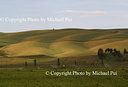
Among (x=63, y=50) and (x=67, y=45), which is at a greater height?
(x=67, y=45)

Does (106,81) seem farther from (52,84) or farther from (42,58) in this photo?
(42,58)

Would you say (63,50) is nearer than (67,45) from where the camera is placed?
Yes

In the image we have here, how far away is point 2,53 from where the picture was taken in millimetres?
94250

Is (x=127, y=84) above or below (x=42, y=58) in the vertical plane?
above

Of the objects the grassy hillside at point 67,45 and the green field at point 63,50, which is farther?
the grassy hillside at point 67,45

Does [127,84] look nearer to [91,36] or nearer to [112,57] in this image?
[112,57]

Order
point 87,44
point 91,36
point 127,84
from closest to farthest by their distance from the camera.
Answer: point 127,84 < point 87,44 < point 91,36

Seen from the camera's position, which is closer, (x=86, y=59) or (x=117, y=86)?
(x=117, y=86)

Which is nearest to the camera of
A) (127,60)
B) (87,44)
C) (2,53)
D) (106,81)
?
(106,81)

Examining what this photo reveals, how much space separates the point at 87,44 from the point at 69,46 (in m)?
11.5

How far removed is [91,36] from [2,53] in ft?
197

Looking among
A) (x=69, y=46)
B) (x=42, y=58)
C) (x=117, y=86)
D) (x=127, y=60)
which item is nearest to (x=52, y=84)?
(x=117, y=86)

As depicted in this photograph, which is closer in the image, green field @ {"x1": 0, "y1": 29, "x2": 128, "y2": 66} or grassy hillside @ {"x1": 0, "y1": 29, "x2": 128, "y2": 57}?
green field @ {"x1": 0, "y1": 29, "x2": 128, "y2": 66}

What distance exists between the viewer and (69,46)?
359 ft
